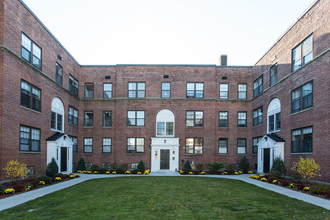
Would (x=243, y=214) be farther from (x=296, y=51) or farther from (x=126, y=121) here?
(x=126, y=121)

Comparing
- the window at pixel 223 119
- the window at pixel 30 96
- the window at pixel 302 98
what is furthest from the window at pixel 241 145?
the window at pixel 30 96

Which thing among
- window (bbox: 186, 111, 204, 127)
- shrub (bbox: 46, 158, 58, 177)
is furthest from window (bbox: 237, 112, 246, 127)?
shrub (bbox: 46, 158, 58, 177)

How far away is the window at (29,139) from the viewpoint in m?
16.5

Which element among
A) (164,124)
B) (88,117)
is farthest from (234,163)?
(88,117)

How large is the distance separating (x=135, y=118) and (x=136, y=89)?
3.21m

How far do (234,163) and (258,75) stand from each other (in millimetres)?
9688

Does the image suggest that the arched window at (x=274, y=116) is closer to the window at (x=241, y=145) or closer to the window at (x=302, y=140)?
the window at (x=302, y=140)

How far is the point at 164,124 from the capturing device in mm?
27188

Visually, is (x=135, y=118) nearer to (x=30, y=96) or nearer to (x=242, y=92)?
(x=30, y=96)

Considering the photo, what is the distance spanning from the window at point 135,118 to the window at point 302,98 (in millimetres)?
14907

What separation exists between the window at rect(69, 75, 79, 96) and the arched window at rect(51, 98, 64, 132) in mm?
3183

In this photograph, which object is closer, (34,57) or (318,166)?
(318,166)

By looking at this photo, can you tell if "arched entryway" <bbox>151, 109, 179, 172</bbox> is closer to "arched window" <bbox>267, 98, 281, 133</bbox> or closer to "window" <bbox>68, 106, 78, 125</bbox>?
"window" <bbox>68, 106, 78, 125</bbox>

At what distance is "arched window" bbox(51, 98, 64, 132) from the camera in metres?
21.4
